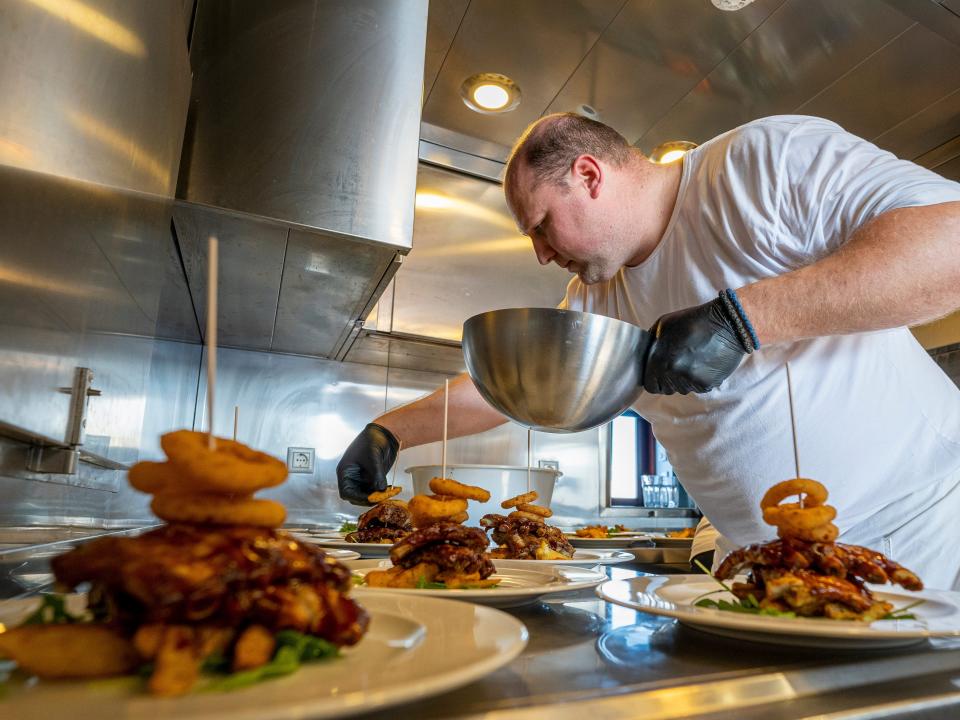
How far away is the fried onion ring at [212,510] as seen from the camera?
0.48m

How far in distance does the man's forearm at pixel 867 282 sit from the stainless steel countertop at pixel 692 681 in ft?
1.84

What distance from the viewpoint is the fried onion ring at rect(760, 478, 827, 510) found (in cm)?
86

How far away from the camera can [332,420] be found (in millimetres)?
3605

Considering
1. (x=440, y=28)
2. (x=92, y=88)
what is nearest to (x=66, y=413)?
(x=92, y=88)

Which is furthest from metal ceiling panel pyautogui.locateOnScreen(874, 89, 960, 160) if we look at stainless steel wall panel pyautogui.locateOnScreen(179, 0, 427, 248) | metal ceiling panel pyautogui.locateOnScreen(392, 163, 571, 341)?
stainless steel wall panel pyautogui.locateOnScreen(179, 0, 427, 248)

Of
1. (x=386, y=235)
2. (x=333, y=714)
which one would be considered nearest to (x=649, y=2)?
(x=386, y=235)

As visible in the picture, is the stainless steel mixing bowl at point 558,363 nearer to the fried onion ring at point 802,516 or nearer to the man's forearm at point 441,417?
the fried onion ring at point 802,516

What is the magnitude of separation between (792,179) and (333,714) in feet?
4.51

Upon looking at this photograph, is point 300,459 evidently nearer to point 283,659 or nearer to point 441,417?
point 441,417

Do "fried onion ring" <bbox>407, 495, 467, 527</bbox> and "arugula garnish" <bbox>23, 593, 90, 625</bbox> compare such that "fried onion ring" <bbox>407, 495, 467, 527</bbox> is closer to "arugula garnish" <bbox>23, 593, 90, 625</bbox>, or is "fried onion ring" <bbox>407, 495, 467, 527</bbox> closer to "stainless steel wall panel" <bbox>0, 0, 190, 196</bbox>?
"arugula garnish" <bbox>23, 593, 90, 625</bbox>

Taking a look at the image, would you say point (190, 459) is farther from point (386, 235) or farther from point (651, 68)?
point (651, 68)

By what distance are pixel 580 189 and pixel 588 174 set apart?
0.05 meters

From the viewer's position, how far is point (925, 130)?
321cm

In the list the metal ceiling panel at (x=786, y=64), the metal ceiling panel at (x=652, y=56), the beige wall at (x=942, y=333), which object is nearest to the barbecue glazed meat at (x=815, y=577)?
the metal ceiling panel at (x=652, y=56)
